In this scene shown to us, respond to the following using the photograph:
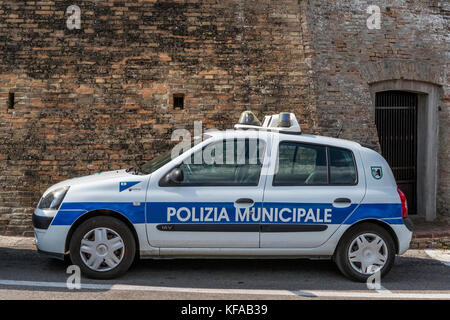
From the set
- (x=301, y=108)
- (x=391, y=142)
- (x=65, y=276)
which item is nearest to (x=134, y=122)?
(x=301, y=108)

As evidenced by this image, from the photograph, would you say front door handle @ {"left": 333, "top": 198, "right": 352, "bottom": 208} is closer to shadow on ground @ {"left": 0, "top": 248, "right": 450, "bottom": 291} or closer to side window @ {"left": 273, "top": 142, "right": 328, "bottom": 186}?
side window @ {"left": 273, "top": 142, "right": 328, "bottom": 186}

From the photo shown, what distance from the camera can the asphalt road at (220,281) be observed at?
500 centimetres

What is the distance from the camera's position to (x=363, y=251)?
5.54 meters

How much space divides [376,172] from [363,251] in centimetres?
92

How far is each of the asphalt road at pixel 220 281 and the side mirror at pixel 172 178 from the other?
1087 mm

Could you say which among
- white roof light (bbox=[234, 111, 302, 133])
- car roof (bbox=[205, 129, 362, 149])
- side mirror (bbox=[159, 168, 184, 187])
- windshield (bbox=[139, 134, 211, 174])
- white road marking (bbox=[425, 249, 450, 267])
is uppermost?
white roof light (bbox=[234, 111, 302, 133])

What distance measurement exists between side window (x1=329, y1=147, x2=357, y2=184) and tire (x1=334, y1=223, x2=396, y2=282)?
545 millimetres

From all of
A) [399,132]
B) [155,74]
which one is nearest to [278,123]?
[155,74]

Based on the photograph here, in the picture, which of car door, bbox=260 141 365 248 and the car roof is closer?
car door, bbox=260 141 365 248

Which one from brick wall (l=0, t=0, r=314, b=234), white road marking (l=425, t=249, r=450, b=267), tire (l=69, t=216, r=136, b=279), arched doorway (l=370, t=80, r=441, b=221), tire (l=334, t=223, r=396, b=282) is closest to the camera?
tire (l=69, t=216, r=136, b=279)

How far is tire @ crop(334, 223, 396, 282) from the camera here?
5520 millimetres

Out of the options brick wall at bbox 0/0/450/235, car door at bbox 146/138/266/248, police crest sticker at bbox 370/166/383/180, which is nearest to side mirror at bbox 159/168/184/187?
car door at bbox 146/138/266/248

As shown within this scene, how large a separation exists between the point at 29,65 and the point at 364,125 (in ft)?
19.3

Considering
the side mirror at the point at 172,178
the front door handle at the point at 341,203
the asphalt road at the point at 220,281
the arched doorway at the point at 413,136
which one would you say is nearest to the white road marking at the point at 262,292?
the asphalt road at the point at 220,281
